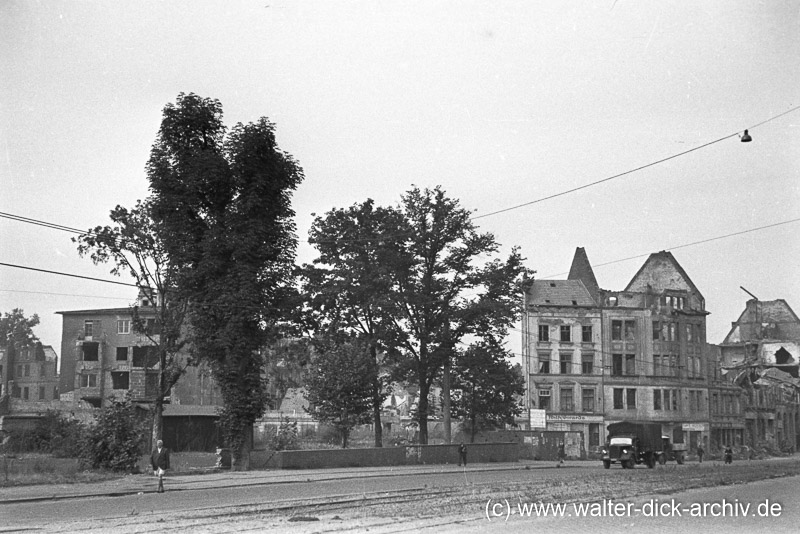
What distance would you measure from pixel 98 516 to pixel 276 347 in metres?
32.6

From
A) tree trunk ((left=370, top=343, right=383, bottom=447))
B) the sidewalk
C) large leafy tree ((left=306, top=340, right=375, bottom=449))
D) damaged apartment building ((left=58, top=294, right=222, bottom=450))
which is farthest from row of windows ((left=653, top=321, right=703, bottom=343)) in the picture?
the sidewalk

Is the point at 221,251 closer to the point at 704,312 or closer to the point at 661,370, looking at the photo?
the point at 661,370

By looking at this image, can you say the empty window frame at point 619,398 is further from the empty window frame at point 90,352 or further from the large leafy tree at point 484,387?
the empty window frame at point 90,352

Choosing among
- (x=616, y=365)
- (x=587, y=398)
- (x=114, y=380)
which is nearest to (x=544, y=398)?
(x=587, y=398)

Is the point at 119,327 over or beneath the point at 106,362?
over

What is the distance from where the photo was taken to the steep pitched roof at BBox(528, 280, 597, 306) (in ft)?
271

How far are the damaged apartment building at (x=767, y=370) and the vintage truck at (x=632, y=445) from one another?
41.3 meters

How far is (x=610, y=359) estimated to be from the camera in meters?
81.8

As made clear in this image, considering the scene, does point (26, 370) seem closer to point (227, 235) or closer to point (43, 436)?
Answer: point (43, 436)

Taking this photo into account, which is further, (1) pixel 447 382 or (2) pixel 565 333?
(2) pixel 565 333

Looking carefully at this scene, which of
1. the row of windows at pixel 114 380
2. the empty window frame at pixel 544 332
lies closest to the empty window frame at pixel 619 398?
the empty window frame at pixel 544 332

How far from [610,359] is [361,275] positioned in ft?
123

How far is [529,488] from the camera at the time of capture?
88.2 ft

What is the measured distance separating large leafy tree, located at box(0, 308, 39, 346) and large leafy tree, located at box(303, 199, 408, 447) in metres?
65.8
